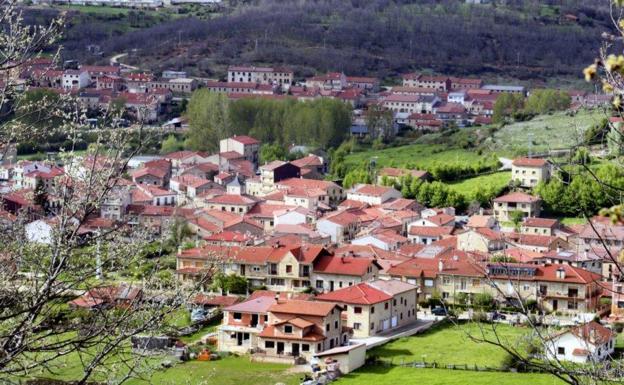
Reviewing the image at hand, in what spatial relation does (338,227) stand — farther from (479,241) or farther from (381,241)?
(479,241)

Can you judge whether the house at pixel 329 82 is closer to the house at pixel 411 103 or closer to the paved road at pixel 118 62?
the house at pixel 411 103

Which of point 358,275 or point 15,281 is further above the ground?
point 15,281

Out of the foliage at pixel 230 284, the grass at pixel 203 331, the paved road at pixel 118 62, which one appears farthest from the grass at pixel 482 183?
the paved road at pixel 118 62

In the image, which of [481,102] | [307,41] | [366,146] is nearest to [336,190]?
[366,146]

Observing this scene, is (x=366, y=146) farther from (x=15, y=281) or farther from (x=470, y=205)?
(x=15, y=281)

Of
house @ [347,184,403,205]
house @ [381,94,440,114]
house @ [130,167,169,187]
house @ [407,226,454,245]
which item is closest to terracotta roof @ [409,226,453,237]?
house @ [407,226,454,245]
